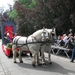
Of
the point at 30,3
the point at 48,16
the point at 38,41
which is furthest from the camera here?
the point at 30,3

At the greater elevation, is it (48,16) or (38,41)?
(48,16)

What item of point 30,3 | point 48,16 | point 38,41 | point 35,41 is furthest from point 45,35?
point 30,3

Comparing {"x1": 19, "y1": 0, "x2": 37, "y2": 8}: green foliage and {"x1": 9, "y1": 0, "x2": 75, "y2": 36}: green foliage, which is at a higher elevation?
{"x1": 19, "y1": 0, "x2": 37, "y2": 8}: green foliage

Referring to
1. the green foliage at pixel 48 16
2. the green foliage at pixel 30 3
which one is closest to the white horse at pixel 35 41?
the green foliage at pixel 48 16

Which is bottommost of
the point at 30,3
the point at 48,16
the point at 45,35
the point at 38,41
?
the point at 38,41

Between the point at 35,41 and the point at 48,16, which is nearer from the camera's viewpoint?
the point at 35,41

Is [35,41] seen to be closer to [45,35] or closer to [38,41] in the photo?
[38,41]

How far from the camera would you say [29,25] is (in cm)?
2125

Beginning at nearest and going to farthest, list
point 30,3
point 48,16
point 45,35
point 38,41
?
point 45,35, point 38,41, point 48,16, point 30,3

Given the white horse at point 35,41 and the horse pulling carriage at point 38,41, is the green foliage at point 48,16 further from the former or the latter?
the white horse at point 35,41

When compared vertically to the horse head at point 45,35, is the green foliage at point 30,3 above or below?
above

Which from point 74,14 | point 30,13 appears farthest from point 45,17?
point 74,14

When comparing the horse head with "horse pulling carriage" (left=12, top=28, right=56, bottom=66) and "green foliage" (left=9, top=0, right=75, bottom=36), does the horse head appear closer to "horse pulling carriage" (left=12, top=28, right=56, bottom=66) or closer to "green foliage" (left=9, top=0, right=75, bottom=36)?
"horse pulling carriage" (left=12, top=28, right=56, bottom=66)

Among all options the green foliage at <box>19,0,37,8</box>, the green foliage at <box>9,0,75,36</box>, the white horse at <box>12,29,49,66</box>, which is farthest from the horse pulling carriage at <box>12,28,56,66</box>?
the green foliage at <box>19,0,37,8</box>
